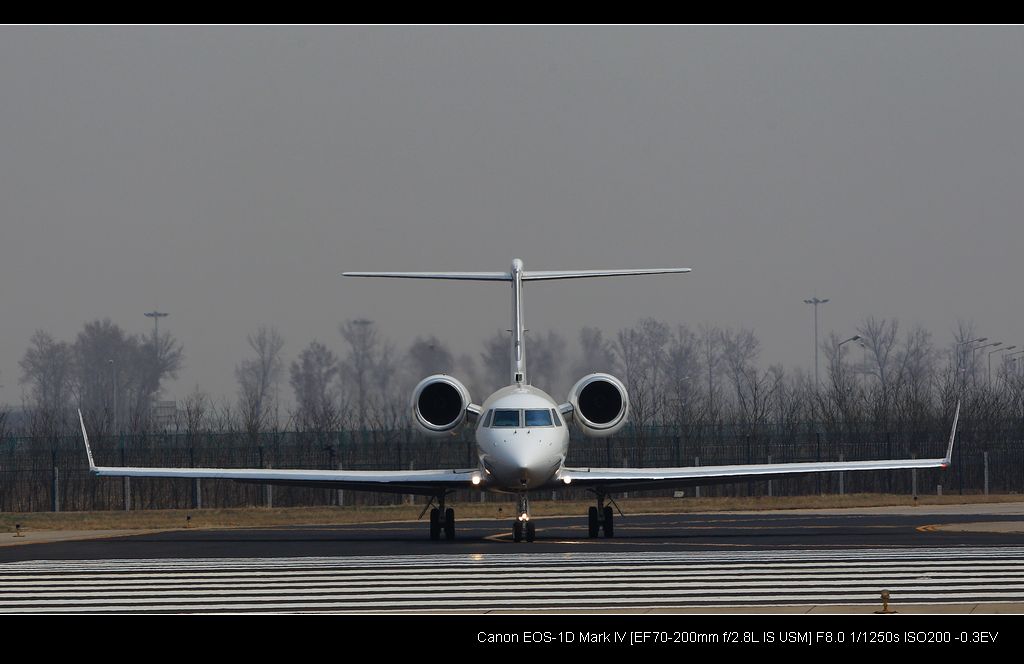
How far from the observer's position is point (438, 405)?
91.6ft

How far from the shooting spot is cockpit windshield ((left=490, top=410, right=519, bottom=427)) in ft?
86.4

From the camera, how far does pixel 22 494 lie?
149 ft

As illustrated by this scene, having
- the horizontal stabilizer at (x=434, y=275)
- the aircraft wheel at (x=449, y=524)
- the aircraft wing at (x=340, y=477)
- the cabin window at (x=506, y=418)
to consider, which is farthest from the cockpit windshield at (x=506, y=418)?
the horizontal stabilizer at (x=434, y=275)

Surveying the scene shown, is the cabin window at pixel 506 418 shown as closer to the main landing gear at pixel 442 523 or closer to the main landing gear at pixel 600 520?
the main landing gear at pixel 442 523

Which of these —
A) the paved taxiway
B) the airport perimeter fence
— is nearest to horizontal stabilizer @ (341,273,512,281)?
the paved taxiway

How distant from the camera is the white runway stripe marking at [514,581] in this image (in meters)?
15.2

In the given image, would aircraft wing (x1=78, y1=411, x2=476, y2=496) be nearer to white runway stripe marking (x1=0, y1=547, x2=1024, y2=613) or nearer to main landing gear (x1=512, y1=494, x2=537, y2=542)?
main landing gear (x1=512, y1=494, x2=537, y2=542)

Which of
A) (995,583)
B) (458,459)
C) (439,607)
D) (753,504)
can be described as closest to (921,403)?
(753,504)

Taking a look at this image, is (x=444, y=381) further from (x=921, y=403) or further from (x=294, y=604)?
(x=921, y=403)

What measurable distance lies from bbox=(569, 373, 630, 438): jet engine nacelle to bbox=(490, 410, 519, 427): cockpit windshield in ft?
7.51

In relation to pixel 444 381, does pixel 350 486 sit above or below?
below

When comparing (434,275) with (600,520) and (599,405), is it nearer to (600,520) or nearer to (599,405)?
(599,405)

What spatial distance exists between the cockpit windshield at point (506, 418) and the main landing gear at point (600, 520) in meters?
2.49
